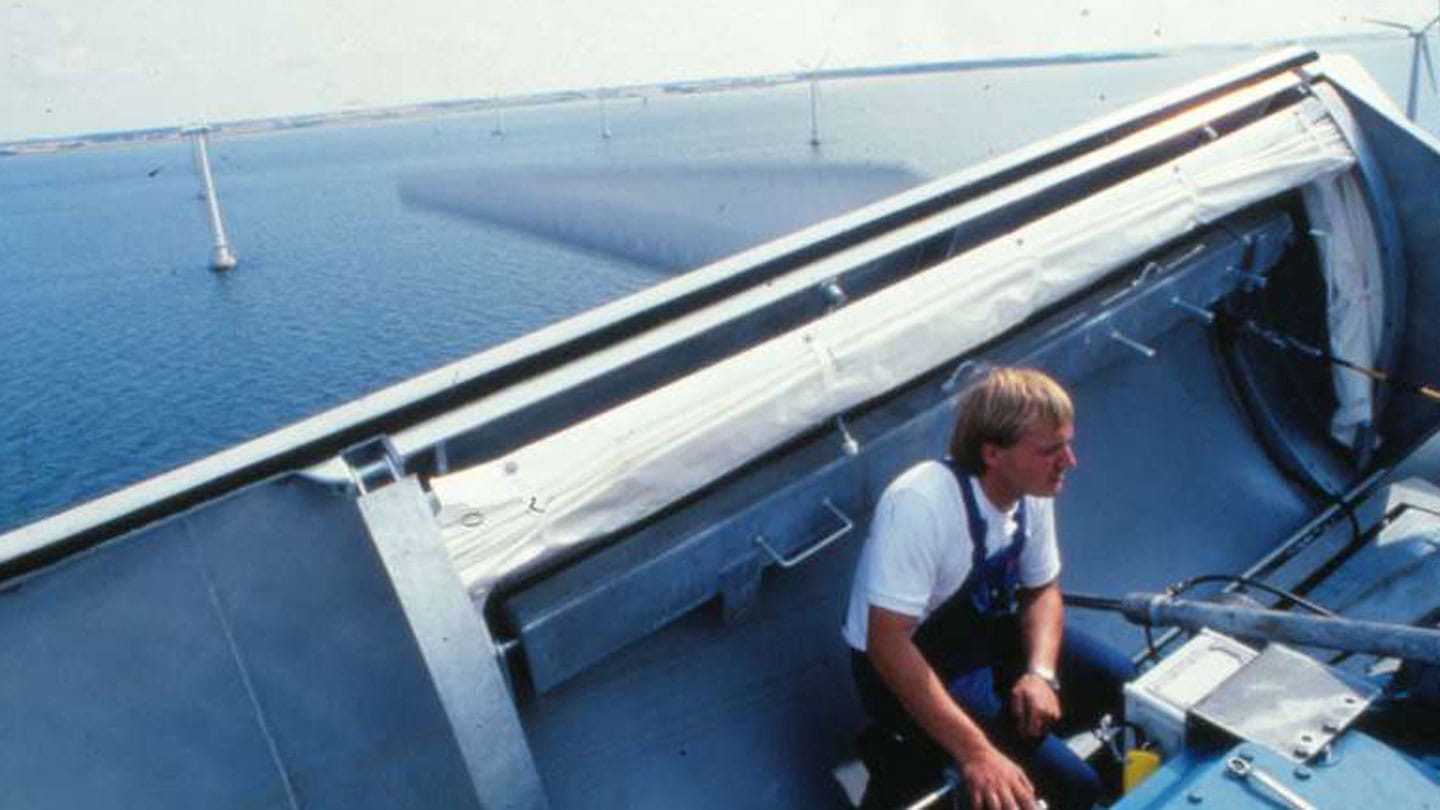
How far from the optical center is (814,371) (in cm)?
281

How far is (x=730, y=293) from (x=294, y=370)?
27.6 metres

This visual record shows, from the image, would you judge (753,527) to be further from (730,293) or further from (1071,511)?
(1071,511)

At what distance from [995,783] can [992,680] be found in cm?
46

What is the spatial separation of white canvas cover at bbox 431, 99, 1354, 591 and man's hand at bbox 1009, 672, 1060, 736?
35.9 inches

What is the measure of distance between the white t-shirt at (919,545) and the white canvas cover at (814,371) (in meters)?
0.45

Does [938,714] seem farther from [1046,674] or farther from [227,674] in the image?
[227,674]

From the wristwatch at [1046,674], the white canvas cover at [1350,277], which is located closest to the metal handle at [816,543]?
the wristwatch at [1046,674]

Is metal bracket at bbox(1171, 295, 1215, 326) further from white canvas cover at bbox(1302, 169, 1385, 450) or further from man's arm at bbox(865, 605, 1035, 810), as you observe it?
man's arm at bbox(865, 605, 1035, 810)

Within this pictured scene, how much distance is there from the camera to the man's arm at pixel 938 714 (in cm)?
233

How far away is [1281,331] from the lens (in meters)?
4.58

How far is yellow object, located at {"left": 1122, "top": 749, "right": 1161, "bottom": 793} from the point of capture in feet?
7.04

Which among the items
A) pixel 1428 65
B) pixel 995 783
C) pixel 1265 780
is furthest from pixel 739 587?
pixel 1428 65

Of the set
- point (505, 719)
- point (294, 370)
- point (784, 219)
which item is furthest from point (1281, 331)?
point (784, 219)

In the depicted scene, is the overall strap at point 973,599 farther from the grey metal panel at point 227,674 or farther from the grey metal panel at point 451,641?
the grey metal panel at point 227,674
